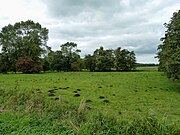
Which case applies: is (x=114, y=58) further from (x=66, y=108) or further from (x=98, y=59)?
(x=66, y=108)

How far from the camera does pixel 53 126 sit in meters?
7.48

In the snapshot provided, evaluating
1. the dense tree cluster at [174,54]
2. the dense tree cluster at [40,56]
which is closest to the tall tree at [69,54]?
the dense tree cluster at [40,56]

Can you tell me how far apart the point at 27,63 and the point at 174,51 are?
38819 millimetres

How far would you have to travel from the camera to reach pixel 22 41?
60.4 meters

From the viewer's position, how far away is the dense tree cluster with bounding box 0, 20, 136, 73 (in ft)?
194

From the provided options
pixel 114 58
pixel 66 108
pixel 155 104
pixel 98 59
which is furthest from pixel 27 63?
pixel 66 108

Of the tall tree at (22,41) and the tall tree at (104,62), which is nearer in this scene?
the tall tree at (22,41)

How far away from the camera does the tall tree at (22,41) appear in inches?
2372

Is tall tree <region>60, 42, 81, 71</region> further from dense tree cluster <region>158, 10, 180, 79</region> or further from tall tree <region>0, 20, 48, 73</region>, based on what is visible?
dense tree cluster <region>158, 10, 180, 79</region>

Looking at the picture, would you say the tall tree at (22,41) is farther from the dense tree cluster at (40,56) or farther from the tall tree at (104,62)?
the tall tree at (104,62)

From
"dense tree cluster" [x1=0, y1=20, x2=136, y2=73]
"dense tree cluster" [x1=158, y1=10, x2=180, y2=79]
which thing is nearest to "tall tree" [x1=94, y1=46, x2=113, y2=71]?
"dense tree cluster" [x1=0, y1=20, x2=136, y2=73]

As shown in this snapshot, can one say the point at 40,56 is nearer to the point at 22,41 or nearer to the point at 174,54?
the point at 22,41

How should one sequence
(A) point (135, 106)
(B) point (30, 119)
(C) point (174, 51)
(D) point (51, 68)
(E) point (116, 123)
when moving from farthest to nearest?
(D) point (51, 68)
(C) point (174, 51)
(A) point (135, 106)
(B) point (30, 119)
(E) point (116, 123)

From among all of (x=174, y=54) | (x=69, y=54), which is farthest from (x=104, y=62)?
(x=174, y=54)
